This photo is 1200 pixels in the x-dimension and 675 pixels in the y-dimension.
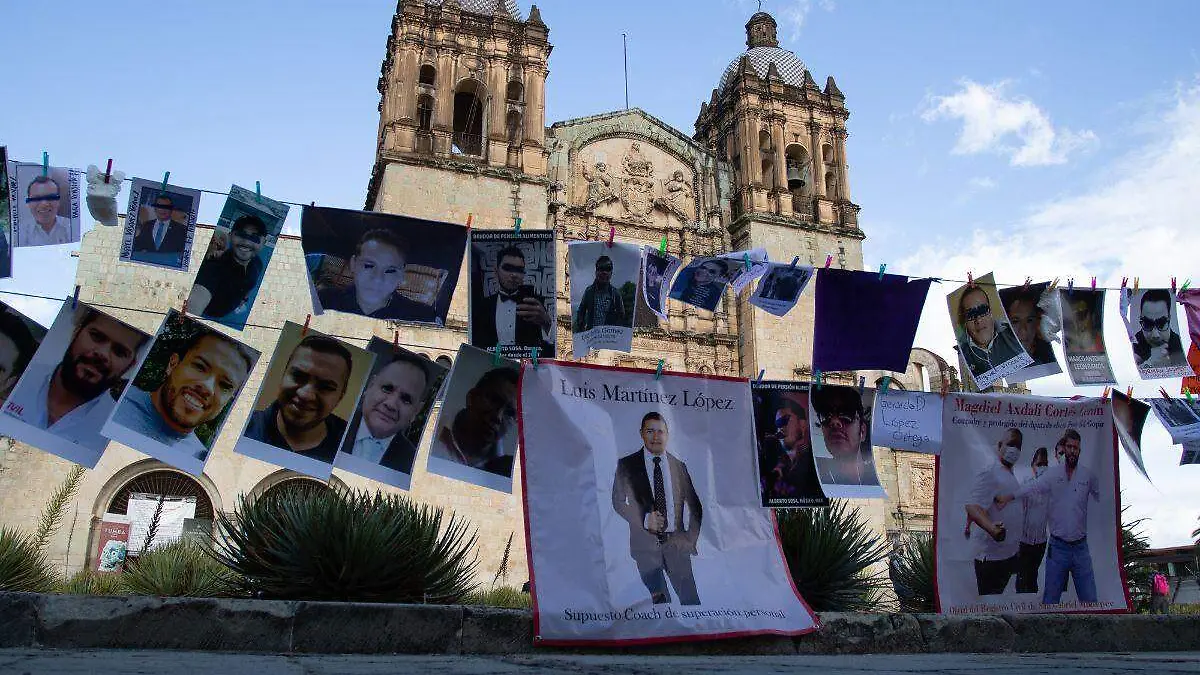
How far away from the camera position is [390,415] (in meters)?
6.79

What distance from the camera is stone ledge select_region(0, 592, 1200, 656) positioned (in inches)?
172

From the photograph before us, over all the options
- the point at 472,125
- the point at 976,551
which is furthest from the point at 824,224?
the point at 976,551

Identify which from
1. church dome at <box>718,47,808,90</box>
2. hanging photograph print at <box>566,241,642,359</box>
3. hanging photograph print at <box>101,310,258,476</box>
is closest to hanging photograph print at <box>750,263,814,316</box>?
hanging photograph print at <box>566,241,642,359</box>

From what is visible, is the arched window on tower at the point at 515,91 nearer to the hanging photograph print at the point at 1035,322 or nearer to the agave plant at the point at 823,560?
the hanging photograph print at the point at 1035,322

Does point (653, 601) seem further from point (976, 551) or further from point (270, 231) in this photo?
point (270, 231)

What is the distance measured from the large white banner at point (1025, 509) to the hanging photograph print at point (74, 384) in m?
6.74

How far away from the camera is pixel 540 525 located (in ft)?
18.8

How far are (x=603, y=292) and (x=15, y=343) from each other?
4.42 meters

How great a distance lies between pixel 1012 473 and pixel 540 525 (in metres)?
4.52

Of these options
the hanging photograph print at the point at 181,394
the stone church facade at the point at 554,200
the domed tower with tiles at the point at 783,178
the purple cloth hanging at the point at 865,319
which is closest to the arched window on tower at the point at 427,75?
the stone church facade at the point at 554,200

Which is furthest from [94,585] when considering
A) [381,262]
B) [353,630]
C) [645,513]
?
[645,513]

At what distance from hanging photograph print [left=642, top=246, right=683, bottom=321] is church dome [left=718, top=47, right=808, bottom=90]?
64.0 ft

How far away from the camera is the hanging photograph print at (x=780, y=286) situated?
7887 mm

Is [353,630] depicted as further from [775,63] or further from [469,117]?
[775,63]
